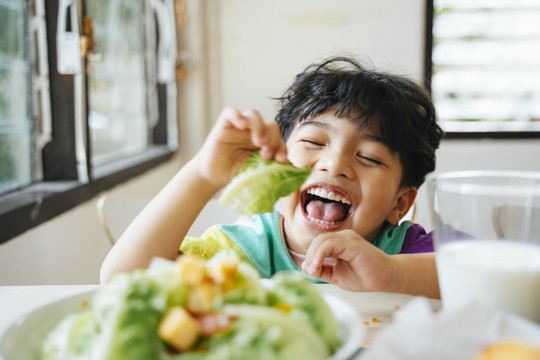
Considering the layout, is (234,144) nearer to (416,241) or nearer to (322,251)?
(322,251)

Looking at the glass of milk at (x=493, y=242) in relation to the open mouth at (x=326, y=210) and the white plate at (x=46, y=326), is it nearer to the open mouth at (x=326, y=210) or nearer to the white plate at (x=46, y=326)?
the white plate at (x=46, y=326)

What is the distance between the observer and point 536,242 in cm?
52

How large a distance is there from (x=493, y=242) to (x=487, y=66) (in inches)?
133

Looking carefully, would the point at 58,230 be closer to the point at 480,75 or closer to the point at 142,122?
the point at 142,122

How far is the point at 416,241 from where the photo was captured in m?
1.17

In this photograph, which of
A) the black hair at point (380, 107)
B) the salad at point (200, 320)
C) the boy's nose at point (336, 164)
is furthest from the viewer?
the black hair at point (380, 107)

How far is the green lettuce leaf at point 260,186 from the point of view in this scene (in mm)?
637

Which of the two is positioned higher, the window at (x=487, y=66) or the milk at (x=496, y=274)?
the window at (x=487, y=66)

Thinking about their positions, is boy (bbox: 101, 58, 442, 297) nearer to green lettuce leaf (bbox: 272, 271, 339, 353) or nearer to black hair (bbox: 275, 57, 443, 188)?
black hair (bbox: 275, 57, 443, 188)

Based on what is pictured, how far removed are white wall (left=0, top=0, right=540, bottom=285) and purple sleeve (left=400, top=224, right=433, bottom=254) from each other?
7.45 feet

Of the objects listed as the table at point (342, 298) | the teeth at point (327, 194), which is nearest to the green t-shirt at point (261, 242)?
the teeth at point (327, 194)

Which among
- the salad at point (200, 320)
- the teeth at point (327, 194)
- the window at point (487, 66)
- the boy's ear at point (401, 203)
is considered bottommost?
the boy's ear at point (401, 203)

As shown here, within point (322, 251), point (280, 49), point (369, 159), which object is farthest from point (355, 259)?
point (280, 49)

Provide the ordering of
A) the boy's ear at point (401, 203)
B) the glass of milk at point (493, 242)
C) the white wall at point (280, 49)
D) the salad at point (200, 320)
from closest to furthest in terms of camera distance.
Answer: the salad at point (200, 320) < the glass of milk at point (493, 242) < the boy's ear at point (401, 203) < the white wall at point (280, 49)
